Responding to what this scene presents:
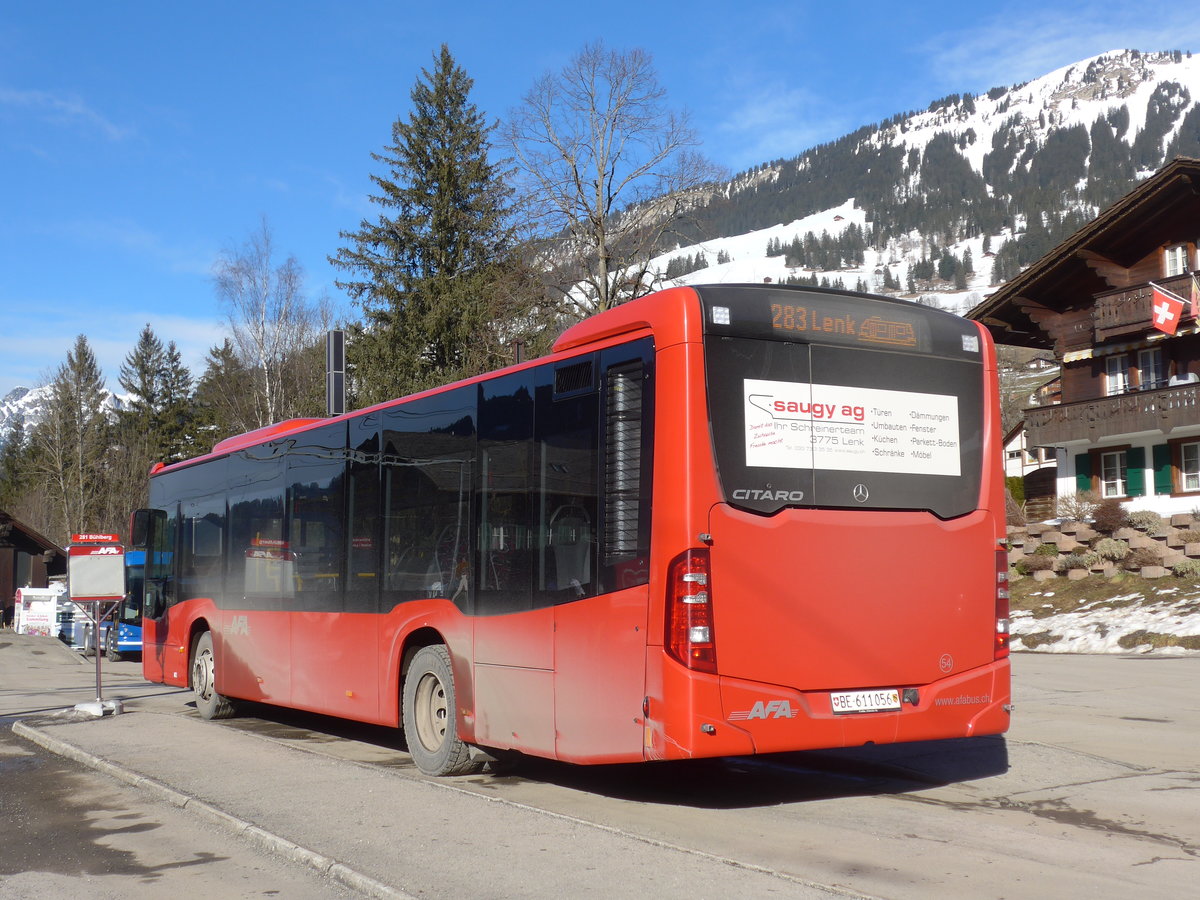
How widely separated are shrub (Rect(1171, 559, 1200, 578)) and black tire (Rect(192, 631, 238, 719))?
63.2ft

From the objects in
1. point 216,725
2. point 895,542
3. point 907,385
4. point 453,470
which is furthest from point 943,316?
point 216,725

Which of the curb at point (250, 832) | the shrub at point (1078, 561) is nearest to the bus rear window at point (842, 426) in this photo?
the curb at point (250, 832)

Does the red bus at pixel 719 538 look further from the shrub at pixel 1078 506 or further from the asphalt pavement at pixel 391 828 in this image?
the shrub at pixel 1078 506

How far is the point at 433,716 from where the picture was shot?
31.0 ft

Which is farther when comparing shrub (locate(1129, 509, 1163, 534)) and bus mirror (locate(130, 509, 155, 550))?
shrub (locate(1129, 509, 1163, 534))

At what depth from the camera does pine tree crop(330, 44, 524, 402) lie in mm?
39625

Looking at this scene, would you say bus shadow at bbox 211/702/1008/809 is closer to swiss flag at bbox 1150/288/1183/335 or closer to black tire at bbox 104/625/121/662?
black tire at bbox 104/625/121/662

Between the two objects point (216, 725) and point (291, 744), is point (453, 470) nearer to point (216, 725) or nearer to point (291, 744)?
point (291, 744)

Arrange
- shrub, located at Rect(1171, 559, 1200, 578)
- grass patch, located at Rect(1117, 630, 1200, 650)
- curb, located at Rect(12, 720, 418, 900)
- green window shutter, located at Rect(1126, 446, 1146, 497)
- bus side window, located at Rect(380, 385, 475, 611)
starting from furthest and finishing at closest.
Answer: green window shutter, located at Rect(1126, 446, 1146, 497) < shrub, located at Rect(1171, 559, 1200, 578) < grass patch, located at Rect(1117, 630, 1200, 650) < bus side window, located at Rect(380, 385, 475, 611) < curb, located at Rect(12, 720, 418, 900)

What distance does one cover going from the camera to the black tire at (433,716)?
9117 millimetres

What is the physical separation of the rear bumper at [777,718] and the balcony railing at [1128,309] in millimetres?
31884

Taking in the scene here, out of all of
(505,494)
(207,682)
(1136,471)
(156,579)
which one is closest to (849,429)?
(505,494)

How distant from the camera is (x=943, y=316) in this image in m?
8.17

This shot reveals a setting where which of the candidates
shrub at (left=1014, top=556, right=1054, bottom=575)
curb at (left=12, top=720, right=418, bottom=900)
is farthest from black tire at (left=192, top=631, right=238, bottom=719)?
shrub at (left=1014, top=556, right=1054, bottom=575)
